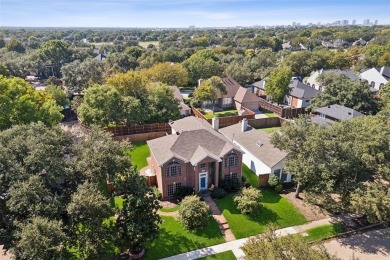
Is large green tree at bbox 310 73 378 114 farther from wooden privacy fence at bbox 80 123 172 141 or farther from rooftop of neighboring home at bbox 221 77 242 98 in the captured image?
wooden privacy fence at bbox 80 123 172 141

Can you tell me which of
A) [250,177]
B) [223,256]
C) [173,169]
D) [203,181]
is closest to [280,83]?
[250,177]

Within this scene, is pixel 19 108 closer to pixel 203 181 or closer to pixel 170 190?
pixel 170 190

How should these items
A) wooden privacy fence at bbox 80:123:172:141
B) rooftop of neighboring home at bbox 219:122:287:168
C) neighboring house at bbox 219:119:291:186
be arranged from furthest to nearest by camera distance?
wooden privacy fence at bbox 80:123:172:141, rooftop of neighboring home at bbox 219:122:287:168, neighboring house at bbox 219:119:291:186

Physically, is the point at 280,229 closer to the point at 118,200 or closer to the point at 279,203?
the point at 279,203

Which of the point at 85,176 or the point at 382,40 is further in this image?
the point at 382,40

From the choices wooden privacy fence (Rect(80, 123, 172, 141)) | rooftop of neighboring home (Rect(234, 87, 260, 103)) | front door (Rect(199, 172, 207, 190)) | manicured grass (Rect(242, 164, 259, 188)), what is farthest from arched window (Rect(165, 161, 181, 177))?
rooftop of neighboring home (Rect(234, 87, 260, 103))

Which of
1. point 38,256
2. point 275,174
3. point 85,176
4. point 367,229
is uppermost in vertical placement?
point 85,176

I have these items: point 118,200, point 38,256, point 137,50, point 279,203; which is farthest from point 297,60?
point 38,256
